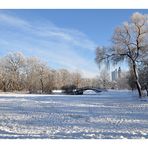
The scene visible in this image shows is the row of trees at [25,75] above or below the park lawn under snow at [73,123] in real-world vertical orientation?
above

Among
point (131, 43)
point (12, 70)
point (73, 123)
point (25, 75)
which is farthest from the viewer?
point (25, 75)

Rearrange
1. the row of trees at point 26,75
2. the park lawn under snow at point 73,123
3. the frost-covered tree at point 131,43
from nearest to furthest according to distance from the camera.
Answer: the park lawn under snow at point 73,123 < the frost-covered tree at point 131,43 < the row of trees at point 26,75

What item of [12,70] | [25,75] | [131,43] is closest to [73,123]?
[131,43]

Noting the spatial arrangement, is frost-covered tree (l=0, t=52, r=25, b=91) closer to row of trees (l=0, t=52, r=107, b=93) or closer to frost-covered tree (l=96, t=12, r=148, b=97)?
row of trees (l=0, t=52, r=107, b=93)

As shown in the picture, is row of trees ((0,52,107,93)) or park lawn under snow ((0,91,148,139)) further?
row of trees ((0,52,107,93))

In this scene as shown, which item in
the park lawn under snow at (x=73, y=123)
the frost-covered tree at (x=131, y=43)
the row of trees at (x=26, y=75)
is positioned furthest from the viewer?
the row of trees at (x=26, y=75)

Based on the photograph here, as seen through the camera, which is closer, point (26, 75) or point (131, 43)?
point (131, 43)

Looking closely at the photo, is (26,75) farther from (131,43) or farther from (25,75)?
(131,43)

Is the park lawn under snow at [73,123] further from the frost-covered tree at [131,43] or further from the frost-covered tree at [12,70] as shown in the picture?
the frost-covered tree at [12,70]

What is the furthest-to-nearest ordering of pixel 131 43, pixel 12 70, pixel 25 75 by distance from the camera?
1. pixel 25 75
2. pixel 12 70
3. pixel 131 43

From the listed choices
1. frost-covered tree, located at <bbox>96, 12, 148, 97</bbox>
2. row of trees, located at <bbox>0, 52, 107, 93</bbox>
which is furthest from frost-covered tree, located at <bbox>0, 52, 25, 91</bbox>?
frost-covered tree, located at <bbox>96, 12, 148, 97</bbox>

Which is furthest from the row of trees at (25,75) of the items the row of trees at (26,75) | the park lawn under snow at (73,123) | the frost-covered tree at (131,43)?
the park lawn under snow at (73,123)
